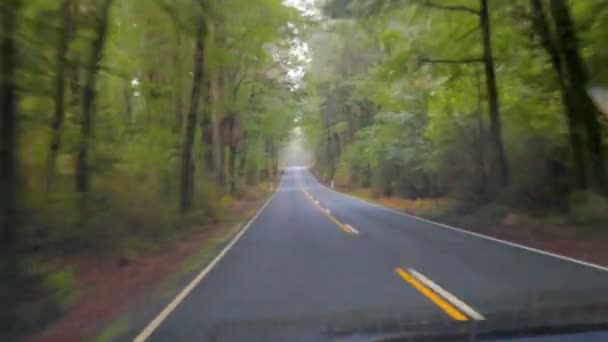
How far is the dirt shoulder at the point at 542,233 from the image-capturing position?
14127mm

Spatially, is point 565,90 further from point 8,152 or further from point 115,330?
point 8,152

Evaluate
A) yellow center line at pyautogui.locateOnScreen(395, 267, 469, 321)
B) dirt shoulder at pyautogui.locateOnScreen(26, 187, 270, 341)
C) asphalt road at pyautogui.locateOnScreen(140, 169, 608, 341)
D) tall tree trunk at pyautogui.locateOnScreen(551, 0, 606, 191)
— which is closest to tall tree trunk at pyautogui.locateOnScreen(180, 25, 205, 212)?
dirt shoulder at pyautogui.locateOnScreen(26, 187, 270, 341)

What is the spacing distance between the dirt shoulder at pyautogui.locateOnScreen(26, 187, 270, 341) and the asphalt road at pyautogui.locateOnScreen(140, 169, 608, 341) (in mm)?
498

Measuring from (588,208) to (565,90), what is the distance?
11.5 ft

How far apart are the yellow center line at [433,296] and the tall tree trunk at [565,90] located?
8.71 meters

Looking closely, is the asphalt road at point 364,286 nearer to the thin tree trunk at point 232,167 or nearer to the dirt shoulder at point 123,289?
the dirt shoulder at point 123,289

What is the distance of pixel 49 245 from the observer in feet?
43.6

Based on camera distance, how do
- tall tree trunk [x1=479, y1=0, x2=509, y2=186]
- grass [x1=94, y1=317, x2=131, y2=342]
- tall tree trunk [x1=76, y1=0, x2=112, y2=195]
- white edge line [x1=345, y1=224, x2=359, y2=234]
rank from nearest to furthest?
grass [x1=94, y1=317, x2=131, y2=342] < tall tree trunk [x1=76, y1=0, x2=112, y2=195] < white edge line [x1=345, y1=224, x2=359, y2=234] < tall tree trunk [x1=479, y1=0, x2=509, y2=186]

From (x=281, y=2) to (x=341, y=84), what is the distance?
942 inches

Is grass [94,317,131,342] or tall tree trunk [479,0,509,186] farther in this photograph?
tall tree trunk [479,0,509,186]

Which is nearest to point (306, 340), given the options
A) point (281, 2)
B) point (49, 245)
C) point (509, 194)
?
point (49, 245)

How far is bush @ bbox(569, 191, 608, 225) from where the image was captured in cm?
1636

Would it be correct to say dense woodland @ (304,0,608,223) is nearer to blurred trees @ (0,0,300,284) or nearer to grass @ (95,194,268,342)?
blurred trees @ (0,0,300,284)

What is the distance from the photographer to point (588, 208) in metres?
16.8
